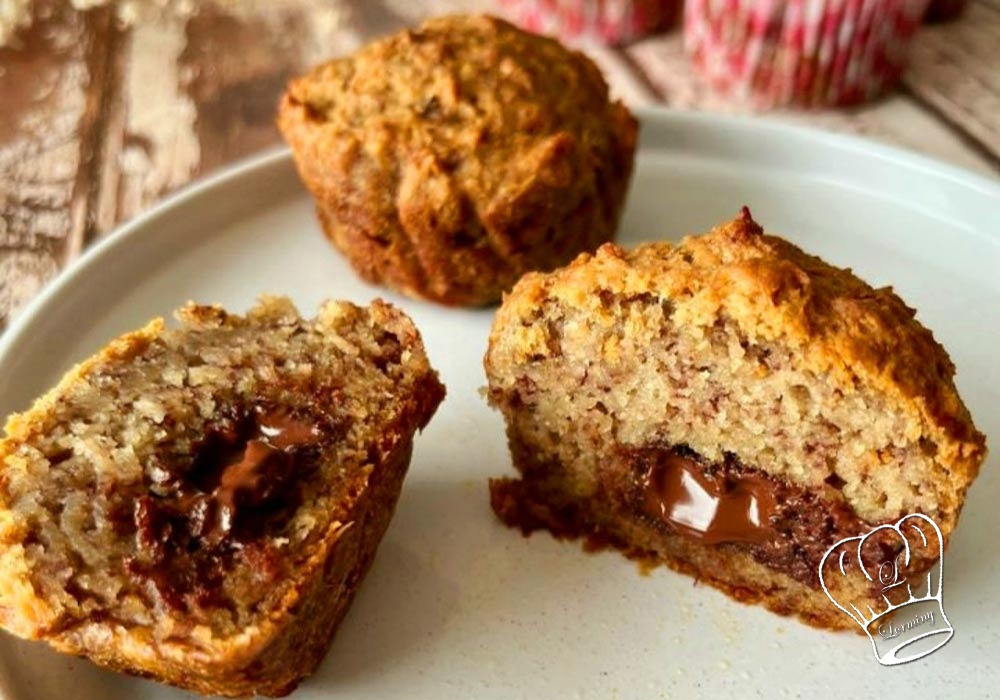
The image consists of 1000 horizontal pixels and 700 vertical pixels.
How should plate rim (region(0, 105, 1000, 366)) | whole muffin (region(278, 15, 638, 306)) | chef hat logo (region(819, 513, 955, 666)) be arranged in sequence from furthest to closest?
plate rim (region(0, 105, 1000, 366)) → whole muffin (region(278, 15, 638, 306)) → chef hat logo (region(819, 513, 955, 666))

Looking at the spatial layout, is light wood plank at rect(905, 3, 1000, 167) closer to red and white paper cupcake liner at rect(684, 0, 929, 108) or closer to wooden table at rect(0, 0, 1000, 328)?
wooden table at rect(0, 0, 1000, 328)

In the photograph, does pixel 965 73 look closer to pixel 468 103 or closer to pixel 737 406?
pixel 468 103

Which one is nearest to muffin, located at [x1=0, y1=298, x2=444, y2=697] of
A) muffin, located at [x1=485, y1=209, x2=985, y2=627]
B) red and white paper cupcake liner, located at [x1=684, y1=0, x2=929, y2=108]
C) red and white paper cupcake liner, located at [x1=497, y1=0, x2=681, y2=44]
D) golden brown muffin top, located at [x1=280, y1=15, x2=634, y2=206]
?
muffin, located at [x1=485, y1=209, x2=985, y2=627]

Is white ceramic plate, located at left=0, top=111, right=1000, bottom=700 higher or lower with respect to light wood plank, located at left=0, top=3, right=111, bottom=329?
higher

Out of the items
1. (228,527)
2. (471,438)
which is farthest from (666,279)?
(228,527)

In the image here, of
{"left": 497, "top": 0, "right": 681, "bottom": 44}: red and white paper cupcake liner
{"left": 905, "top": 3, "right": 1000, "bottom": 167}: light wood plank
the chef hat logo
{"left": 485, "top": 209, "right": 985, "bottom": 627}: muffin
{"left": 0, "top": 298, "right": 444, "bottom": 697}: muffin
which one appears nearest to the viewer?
{"left": 0, "top": 298, "right": 444, "bottom": 697}: muffin

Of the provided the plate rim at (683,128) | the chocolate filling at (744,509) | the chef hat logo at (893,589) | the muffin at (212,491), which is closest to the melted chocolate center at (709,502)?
the chocolate filling at (744,509)

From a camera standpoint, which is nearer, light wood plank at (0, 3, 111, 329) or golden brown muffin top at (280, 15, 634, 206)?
golden brown muffin top at (280, 15, 634, 206)
